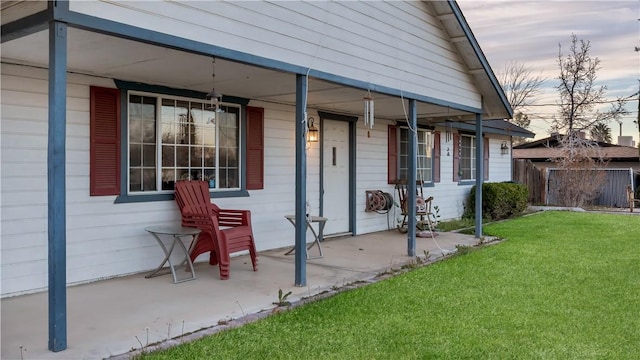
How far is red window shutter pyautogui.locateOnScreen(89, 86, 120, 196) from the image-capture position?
5.13 m

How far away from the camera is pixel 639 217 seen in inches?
485

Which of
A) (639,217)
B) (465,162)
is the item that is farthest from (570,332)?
(639,217)

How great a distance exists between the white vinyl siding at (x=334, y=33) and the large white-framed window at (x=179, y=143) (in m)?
1.82

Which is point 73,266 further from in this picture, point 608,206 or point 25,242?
point 608,206

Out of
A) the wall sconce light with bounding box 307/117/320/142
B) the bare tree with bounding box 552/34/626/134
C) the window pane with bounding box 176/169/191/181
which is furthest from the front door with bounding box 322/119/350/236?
the bare tree with bounding box 552/34/626/134

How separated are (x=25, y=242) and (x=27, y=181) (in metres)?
0.57

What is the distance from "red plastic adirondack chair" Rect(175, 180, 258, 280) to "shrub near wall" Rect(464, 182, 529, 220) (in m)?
7.52

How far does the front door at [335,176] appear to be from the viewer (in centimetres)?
815

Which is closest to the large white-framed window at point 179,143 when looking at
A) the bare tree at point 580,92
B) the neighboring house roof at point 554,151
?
the neighboring house roof at point 554,151

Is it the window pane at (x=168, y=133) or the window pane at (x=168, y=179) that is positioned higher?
the window pane at (x=168, y=133)

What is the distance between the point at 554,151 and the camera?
2034 centimetres

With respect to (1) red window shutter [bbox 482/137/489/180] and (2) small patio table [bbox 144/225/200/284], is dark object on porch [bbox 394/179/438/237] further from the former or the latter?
(2) small patio table [bbox 144/225/200/284]

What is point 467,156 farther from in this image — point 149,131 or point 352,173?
point 149,131

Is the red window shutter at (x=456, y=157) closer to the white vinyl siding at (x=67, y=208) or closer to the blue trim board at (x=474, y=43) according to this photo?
the blue trim board at (x=474, y=43)
